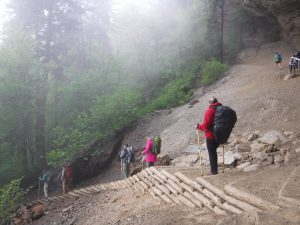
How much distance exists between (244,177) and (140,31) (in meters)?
31.9

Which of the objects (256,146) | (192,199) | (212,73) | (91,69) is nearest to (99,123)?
(91,69)

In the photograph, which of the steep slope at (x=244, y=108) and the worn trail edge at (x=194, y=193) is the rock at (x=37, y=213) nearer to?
the worn trail edge at (x=194, y=193)

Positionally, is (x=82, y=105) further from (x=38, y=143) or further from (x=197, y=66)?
(x=197, y=66)

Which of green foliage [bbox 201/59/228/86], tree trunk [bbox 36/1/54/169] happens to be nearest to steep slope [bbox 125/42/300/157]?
green foliage [bbox 201/59/228/86]

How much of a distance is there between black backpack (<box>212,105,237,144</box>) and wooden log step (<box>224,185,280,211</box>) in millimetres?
1498

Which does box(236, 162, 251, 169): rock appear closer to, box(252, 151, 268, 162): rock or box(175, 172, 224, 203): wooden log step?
box(252, 151, 268, 162): rock

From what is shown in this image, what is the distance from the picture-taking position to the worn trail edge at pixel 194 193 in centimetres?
618

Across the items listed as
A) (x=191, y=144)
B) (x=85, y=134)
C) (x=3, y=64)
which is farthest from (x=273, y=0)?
(x=3, y=64)

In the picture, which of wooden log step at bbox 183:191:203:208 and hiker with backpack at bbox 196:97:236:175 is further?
hiker with backpack at bbox 196:97:236:175

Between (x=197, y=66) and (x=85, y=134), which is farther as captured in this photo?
(x=197, y=66)

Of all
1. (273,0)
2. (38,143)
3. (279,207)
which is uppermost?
(273,0)

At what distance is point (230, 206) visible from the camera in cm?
639

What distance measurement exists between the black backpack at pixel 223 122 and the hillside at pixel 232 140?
1.02 metres

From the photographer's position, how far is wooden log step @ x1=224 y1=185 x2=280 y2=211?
5.76 metres
